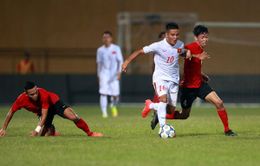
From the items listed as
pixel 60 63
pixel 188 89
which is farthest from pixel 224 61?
pixel 188 89

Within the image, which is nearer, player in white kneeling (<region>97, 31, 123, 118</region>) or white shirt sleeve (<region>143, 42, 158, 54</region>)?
white shirt sleeve (<region>143, 42, 158, 54</region>)

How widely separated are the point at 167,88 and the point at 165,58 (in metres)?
0.56

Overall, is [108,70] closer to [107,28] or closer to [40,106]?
[40,106]

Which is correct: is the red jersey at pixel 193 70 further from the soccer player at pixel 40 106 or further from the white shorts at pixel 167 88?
the soccer player at pixel 40 106

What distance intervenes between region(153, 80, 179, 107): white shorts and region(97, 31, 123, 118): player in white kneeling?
8.92 m

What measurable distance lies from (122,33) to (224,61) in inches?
191

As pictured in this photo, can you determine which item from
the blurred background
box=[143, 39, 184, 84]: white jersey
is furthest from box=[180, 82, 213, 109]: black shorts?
the blurred background

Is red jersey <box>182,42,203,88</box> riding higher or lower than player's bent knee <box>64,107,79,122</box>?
higher

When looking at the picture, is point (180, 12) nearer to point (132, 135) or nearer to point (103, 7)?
point (103, 7)

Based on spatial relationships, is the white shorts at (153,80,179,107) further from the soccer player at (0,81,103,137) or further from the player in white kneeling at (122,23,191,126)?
the soccer player at (0,81,103,137)

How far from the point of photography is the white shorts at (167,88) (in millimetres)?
15492

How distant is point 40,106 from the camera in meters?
15.3

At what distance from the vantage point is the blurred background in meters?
36.6

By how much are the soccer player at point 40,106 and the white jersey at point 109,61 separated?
908cm
